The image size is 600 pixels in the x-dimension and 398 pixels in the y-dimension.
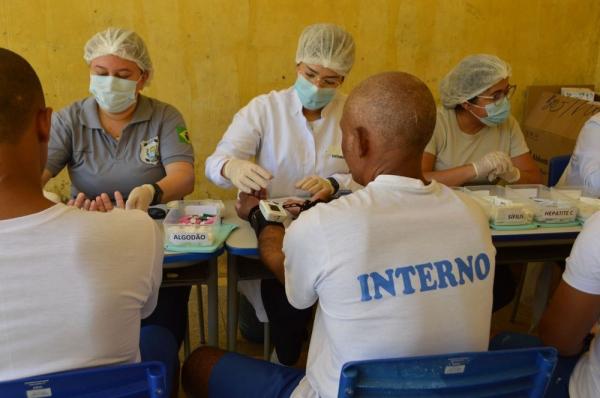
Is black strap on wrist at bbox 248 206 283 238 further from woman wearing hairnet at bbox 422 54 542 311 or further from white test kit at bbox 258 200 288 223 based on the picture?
woman wearing hairnet at bbox 422 54 542 311

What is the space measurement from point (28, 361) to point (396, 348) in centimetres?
64

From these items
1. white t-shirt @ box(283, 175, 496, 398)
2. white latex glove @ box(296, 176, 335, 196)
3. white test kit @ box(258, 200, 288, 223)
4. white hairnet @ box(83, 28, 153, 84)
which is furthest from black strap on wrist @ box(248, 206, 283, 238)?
white hairnet @ box(83, 28, 153, 84)

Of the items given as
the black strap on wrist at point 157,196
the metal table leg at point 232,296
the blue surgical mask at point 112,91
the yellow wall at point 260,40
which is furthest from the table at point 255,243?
the yellow wall at point 260,40

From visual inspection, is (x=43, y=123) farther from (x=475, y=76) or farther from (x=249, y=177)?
(x=475, y=76)

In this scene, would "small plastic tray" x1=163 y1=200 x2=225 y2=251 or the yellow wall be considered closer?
"small plastic tray" x1=163 y1=200 x2=225 y2=251

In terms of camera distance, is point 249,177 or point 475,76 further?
point 475,76

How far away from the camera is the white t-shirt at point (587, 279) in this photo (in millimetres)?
1096

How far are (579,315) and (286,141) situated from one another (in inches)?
49.9

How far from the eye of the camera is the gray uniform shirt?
193cm

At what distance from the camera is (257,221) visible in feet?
5.14

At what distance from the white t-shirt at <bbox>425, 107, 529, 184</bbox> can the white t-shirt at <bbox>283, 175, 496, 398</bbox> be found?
1266 millimetres

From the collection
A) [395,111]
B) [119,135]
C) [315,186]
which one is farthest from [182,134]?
[395,111]

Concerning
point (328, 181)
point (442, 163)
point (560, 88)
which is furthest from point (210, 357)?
point (560, 88)

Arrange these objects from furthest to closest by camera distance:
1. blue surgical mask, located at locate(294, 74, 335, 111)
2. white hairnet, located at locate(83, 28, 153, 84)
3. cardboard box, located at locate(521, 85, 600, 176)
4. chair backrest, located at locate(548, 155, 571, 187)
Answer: cardboard box, located at locate(521, 85, 600, 176)
chair backrest, located at locate(548, 155, 571, 187)
blue surgical mask, located at locate(294, 74, 335, 111)
white hairnet, located at locate(83, 28, 153, 84)
